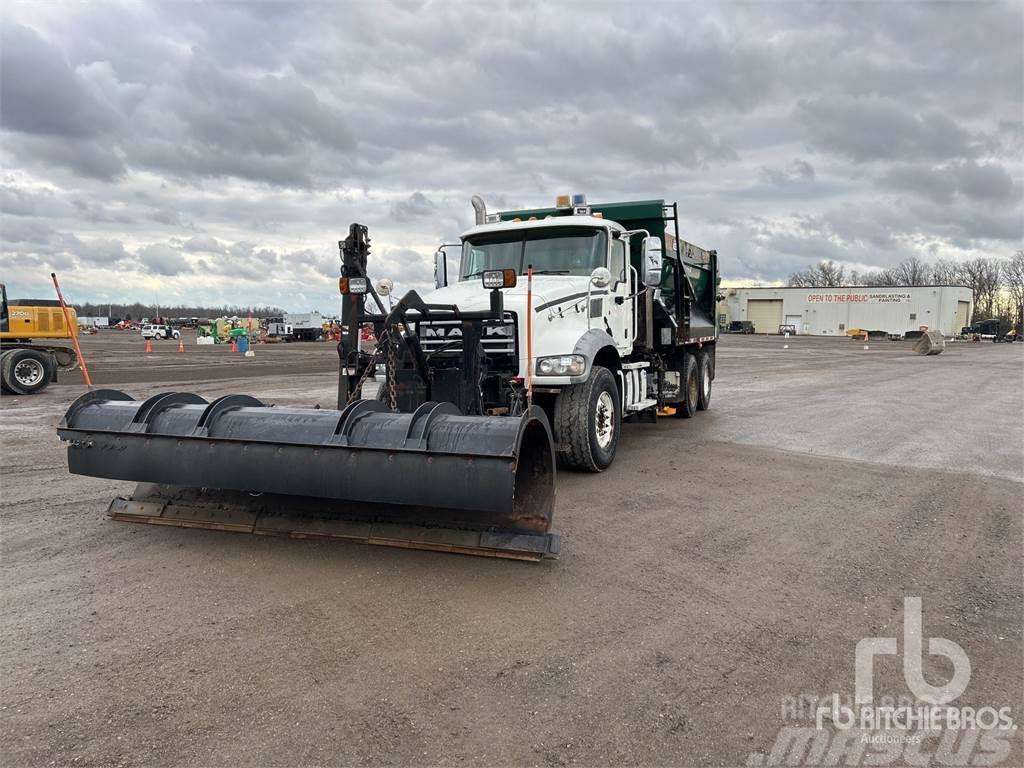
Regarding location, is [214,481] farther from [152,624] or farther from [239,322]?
[239,322]

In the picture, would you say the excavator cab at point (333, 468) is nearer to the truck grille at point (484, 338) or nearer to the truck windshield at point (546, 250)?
the truck grille at point (484, 338)

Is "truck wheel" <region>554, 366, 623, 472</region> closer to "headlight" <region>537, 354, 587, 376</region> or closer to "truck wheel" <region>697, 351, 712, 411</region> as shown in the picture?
"headlight" <region>537, 354, 587, 376</region>

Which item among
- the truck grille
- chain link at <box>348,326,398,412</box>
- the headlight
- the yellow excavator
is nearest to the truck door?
the headlight

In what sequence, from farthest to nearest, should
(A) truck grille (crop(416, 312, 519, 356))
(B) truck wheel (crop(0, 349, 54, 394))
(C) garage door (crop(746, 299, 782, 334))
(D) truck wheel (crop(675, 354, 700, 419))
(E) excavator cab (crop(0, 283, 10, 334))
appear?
1. (C) garage door (crop(746, 299, 782, 334))
2. (E) excavator cab (crop(0, 283, 10, 334))
3. (B) truck wheel (crop(0, 349, 54, 394))
4. (D) truck wheel (crop(675, 354, 700, 419))
5. (A) truck grille (crop(416, 312, 519, 356))

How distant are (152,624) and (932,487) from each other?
22.1ft

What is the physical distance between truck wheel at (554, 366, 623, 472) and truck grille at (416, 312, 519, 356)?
2.57 feet

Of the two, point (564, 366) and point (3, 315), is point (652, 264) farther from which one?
point (3, 315)

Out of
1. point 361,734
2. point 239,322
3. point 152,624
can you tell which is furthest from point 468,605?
point 239,322

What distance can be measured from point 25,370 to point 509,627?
1589cm

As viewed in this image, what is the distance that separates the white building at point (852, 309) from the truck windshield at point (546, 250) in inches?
2756

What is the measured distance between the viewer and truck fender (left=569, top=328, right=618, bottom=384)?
6.60 meters

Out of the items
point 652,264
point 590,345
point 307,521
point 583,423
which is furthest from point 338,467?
point 652,264

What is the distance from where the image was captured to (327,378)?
66.2ft

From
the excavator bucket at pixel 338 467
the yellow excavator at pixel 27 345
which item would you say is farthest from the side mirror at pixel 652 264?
the yellow excavator at pixel 27 345
